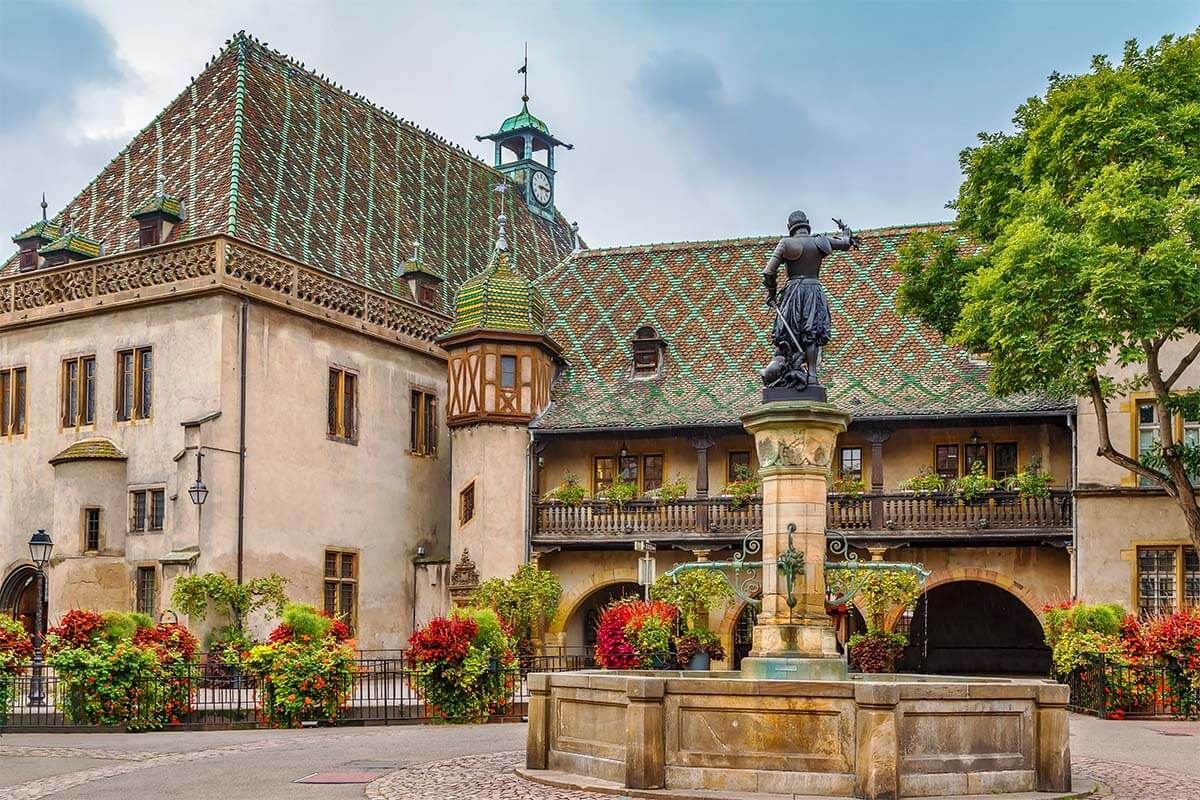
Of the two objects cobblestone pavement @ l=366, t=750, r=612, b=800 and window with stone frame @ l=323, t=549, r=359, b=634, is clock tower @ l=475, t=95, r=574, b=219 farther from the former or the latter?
cobblestone pavement @ l=366, t=750, r=612, b=800

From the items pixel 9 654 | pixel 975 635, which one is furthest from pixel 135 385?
pixel 975 635

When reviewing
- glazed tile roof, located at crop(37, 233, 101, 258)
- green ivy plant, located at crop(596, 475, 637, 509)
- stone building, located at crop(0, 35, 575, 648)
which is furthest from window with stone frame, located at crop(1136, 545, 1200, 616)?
glazed tile roof, located at crop(37, 233, 101, 258)

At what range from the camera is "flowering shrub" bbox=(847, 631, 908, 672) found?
3247cm

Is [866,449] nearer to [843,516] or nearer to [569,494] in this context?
[843,516]

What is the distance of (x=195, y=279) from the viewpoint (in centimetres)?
3412

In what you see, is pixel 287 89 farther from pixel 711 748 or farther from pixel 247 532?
pixel 711 748

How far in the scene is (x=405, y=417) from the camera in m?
39.7

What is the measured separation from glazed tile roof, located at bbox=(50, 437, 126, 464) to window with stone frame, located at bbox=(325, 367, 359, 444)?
4.79 metres

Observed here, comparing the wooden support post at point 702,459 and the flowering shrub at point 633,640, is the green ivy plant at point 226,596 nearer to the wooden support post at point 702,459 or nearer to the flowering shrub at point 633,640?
the flowering shrub at point 633,640

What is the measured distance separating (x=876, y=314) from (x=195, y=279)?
656 inches

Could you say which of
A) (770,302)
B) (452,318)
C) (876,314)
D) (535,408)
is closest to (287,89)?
(452,318)

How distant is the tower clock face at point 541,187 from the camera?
53.0 metres

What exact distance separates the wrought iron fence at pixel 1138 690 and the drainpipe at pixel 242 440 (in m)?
17.7

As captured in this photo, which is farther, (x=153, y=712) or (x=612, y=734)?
(x=153, y=712)
